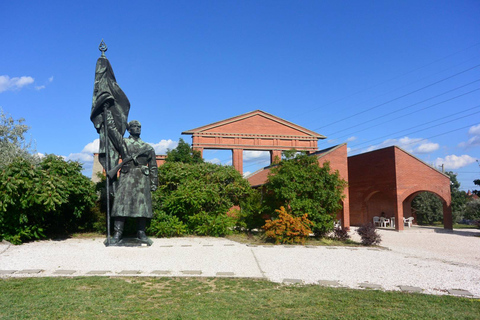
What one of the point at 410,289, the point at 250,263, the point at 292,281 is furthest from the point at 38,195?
the point at 410,289

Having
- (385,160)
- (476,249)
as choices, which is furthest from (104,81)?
(385,160)

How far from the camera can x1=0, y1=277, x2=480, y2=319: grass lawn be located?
4.41m

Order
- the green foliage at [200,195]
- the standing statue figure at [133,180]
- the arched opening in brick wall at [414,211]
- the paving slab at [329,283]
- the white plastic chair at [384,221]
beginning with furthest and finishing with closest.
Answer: the arched opening in brick wall at [414,211] < the white plastic chair at [384,221] < the green foliage at [200,195] < the standing statue figure at [133,180] < the paving slab at [329,283]

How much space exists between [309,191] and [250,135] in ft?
62.4

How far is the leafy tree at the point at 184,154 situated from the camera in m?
25.1

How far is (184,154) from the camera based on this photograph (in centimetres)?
2588

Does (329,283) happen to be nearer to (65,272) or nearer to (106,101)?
(65,272)

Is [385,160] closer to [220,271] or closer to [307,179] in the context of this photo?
[307,179]

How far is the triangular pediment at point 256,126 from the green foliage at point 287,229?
19503mm

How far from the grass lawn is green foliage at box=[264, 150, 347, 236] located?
605 centimetres

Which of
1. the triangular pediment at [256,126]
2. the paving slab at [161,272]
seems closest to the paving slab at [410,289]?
the paving slab at [161,272]

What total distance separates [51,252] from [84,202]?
3.16m

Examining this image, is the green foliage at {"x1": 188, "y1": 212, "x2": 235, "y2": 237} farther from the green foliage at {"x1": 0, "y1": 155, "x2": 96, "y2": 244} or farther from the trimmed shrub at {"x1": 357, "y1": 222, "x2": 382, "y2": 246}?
the trimmed shrub at {"x1": 357, "y1": 222, "x2": 382, "y2": 246}

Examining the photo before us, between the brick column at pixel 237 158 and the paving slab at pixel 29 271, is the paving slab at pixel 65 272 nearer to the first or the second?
the paving slab at pixel 29 271
